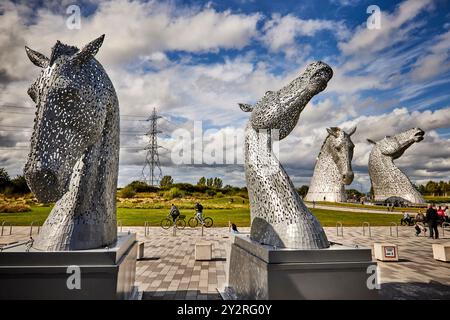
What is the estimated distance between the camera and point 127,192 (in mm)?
33719

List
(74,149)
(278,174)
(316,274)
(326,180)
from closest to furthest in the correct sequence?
1. (74,149)
2. (316,274)
3. (278,174)
4. (326,180)

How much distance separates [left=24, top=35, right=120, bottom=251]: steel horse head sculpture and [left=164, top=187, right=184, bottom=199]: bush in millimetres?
30383

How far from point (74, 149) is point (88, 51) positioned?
1.16 m

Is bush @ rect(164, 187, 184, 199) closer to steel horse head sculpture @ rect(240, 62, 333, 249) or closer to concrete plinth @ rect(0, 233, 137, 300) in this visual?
steel horse head sculpture @ rect(240, 62, 333, 249)

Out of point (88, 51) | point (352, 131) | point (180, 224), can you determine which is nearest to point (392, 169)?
point (352, 131)

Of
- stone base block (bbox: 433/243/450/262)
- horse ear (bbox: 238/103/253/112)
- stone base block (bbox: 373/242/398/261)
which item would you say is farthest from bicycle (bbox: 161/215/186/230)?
horse ear (bbox: 238/103/253/112)

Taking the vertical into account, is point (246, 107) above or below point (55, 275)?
above

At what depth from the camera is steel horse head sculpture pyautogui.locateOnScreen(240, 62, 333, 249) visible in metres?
4.00

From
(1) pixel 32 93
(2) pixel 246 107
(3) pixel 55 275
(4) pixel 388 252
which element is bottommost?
(4) pixel 388 252

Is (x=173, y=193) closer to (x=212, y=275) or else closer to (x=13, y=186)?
(x=13, y=186)

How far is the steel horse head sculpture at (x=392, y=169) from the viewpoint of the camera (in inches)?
1287
